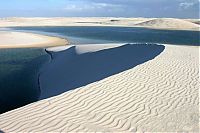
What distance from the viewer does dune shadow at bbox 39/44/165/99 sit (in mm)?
13961

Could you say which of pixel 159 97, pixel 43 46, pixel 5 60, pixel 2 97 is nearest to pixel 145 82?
pixel 159 97

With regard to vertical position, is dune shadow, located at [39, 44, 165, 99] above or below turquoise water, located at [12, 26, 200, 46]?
above

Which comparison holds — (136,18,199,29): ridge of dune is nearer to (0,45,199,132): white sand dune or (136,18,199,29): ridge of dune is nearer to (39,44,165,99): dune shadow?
(39,44,165,99): dune shadow

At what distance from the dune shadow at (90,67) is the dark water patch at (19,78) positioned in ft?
1.86

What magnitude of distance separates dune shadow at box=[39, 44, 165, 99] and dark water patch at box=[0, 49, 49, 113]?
57 centimetres

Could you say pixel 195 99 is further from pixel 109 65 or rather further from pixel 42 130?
pixel 109 65

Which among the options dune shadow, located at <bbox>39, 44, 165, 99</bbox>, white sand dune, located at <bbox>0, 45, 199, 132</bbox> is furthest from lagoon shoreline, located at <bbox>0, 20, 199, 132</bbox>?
dune shadow, located at <bbox>39, 44, 165, 99</bbox>

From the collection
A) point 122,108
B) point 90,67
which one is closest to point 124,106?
point 122,108

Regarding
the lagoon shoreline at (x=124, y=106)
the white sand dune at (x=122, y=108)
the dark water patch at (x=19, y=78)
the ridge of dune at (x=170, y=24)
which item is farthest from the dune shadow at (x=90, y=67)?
the ridge of dune at (x=170, y=24)

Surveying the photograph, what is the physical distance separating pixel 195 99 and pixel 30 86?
882cm

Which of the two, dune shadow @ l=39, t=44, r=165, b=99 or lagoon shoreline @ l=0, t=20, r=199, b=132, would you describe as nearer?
lagoon shoreline @ l=0, t=20, r=199, b=132

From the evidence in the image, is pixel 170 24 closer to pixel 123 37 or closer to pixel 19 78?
pixel 123 37

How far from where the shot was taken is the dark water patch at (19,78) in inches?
523

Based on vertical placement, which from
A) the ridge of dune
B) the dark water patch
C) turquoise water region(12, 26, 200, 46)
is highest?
the dark water patch
